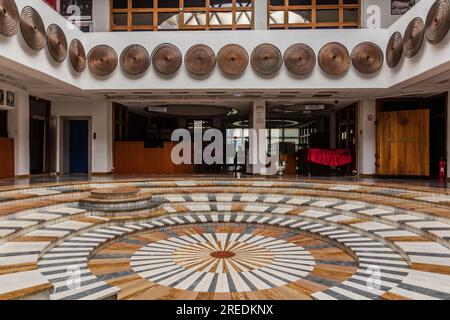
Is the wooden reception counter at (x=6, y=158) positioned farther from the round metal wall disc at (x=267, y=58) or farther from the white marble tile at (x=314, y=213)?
the white marble tile at (x=314, y=213)

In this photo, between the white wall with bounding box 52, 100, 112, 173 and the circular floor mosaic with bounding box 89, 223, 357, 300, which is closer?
the circular floor mosaic with bounding box 89, 223, 357, 300

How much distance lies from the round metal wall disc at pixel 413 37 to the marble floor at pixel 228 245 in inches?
120

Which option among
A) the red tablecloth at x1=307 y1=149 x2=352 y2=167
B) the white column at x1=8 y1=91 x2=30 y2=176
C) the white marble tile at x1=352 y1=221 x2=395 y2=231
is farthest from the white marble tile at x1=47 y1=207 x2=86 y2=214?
the red tablecloth at x1=307 y1=149 x2=352 y2=167

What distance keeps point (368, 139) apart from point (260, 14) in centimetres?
531

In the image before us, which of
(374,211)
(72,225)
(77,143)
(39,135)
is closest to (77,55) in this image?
(39,135)

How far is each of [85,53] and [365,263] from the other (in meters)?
8.86

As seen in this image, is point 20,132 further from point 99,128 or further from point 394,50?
point 394,50

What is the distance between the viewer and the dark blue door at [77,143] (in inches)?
476

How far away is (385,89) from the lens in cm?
902

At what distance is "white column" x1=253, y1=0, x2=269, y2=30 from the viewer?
961cm

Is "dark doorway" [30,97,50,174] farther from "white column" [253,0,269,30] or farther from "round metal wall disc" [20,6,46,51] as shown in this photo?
"white column" [253,0,269,30]

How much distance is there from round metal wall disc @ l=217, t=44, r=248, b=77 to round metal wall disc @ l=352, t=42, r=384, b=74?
2973 millimetres
